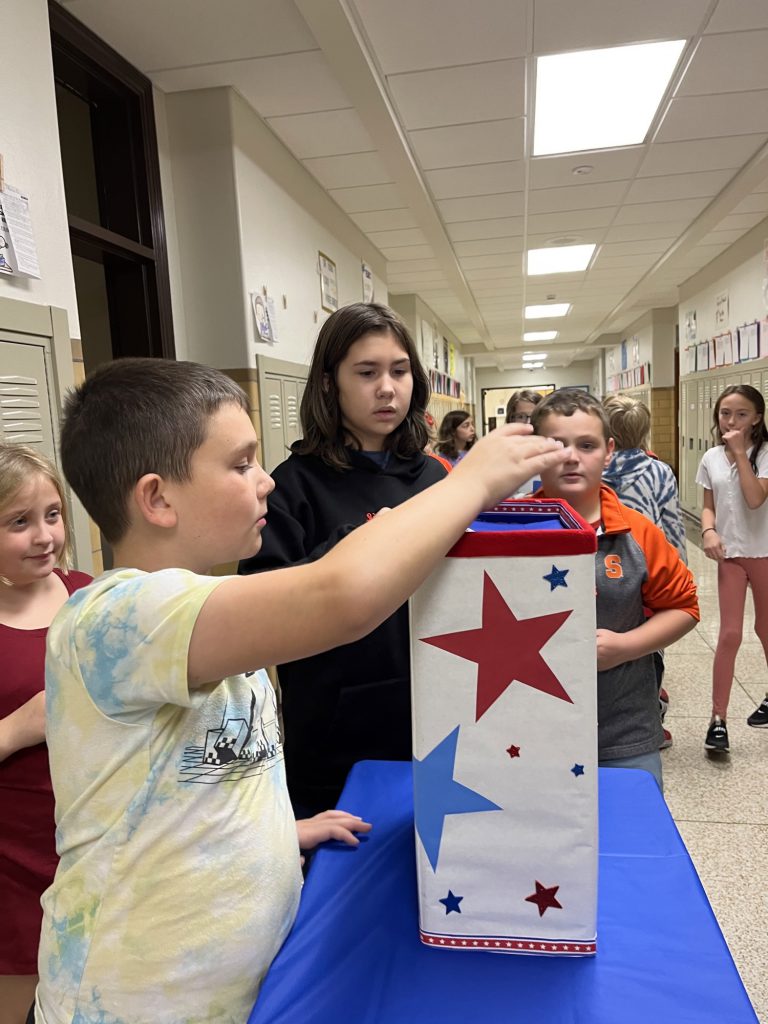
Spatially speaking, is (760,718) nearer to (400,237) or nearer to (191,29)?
(191,29)

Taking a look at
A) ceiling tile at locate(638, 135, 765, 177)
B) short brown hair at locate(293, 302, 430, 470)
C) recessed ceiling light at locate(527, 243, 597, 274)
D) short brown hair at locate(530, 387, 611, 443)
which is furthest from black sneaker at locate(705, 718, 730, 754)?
recessed ceiling light at locate(527, 243, 597, 274)

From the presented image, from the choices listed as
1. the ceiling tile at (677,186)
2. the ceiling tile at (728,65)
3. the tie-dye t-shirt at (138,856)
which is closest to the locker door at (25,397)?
the tie-dye t-shirt at (138,856)

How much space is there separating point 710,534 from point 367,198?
3085 millimetres

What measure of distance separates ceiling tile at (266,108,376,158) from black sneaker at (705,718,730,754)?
3.18 meters

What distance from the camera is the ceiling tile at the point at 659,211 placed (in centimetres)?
495

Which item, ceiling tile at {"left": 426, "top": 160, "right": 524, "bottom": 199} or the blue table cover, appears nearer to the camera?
the blue table cover

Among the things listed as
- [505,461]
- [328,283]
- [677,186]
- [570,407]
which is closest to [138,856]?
[505,461]

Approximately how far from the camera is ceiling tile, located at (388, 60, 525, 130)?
2.94 m

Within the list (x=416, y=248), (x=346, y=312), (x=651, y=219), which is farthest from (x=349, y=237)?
(x=346, y=312)

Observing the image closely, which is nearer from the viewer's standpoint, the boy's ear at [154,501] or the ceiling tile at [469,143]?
the boy's ear at [154,501]

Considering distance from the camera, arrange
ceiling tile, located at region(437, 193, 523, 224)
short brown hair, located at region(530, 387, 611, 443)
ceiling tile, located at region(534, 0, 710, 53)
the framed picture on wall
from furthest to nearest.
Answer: ceiling tile, located at region(437, 193, 523, 224), the framed picture on wall, ceiling tile, located at region(534, 0, 710, 53), short brown hair, located at region(530, 387, 611, 443)

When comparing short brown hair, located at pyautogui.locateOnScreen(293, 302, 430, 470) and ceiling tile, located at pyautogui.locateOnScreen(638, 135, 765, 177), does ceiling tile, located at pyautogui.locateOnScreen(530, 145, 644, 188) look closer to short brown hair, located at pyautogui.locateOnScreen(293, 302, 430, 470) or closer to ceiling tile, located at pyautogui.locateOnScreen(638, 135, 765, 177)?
ceiling tile, located at pyautogui.locateOnScreen(638, 135, 765, 177)

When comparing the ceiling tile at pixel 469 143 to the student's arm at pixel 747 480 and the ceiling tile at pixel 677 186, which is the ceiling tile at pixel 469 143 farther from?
the student's arm at pixel 747 480

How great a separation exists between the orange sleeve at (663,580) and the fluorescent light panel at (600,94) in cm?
243
